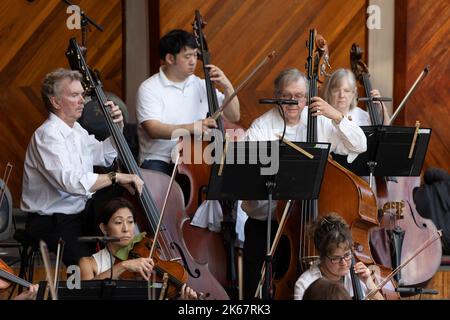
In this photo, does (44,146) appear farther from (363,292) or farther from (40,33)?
(40,33)

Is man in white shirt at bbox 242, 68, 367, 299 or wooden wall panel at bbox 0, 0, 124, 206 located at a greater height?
wooden wall panel at bbox 0, 0, 124, 206

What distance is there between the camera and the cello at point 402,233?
5.73m

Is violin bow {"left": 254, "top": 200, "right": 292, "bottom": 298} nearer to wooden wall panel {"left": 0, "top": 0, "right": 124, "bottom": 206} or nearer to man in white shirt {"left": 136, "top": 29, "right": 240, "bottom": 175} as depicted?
man in white shirt {"left": 136, "top": 29, "right": 240, "bottom": 175}

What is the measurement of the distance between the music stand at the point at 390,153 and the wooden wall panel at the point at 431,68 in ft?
4.37

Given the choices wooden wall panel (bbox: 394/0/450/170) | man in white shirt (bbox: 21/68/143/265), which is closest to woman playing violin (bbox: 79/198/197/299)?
man in white shirt (bbox: 21/68/143/265)

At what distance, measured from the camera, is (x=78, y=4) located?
23.4ft

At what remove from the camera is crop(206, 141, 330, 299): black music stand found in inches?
187

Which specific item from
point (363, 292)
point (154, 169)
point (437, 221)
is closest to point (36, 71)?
point (154, 169)

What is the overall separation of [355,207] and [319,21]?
216cm

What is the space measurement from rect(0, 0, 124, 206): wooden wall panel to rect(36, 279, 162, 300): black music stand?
3.04 m

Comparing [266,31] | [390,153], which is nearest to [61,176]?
[390,153]

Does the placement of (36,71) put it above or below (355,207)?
above

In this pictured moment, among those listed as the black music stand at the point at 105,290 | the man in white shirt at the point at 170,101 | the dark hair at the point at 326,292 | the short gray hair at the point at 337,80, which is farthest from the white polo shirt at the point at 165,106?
the dark hair at the point at 326,292

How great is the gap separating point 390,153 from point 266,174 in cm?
97
